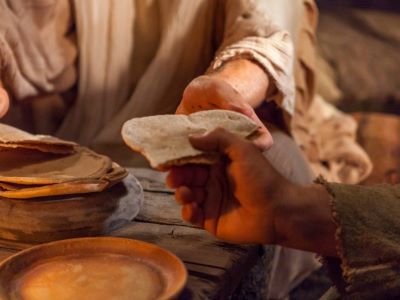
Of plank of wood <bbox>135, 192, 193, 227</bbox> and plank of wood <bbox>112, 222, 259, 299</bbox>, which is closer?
plank of wood <bbox>112, 222, 259, 299</bbox>

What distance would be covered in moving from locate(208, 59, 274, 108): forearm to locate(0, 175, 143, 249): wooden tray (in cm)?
56

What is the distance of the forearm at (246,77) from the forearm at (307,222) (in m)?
0.56

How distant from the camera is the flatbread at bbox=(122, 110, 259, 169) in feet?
3.70

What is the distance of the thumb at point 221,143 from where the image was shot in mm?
1133

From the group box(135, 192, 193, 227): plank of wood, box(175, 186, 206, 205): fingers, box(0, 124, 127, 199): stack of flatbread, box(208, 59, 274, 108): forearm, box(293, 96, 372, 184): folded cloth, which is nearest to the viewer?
box(175, 186, 206, 205): fingers

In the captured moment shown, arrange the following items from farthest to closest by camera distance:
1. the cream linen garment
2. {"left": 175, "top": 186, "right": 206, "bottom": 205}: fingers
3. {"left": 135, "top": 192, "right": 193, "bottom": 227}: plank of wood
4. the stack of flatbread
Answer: the cream linen garment → {"left": 135, "top": 192, "right": 193, "bottom": 227}: plank of wood → the stack of flatbread → {"left": 175, "top": 186, "right": 206, "bottom": 205}: fingers

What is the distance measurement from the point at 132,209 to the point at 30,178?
24 centimetres

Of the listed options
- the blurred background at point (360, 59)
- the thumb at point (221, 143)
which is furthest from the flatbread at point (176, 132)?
the blurred background at point (360, 59)

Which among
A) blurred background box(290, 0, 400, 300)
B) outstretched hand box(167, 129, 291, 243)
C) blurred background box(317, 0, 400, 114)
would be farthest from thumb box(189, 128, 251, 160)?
blurred background box(317, 0, 400, 114)

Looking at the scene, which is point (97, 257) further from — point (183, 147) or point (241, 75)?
point (241, 75)

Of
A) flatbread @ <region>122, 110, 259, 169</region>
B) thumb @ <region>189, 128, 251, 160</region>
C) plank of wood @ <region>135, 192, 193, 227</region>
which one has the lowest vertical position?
plank of wood @ <region>135, 192, 193, 227</region>

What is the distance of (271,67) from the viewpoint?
1.78 m

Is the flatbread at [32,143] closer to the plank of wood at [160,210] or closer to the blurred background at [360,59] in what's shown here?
the plank of wood at [160,210]

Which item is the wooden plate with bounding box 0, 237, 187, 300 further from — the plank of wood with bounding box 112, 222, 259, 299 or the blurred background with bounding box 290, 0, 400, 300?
the blurred background with bounding box 290, 0, 400, 300
